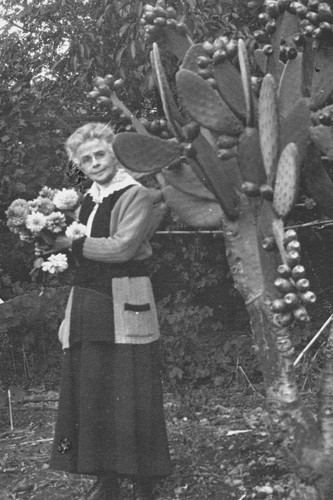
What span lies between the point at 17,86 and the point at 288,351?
321 cm

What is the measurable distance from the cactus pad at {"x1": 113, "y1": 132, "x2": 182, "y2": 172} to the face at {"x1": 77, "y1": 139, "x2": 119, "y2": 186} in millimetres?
280

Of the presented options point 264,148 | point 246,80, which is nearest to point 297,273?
point 264,148

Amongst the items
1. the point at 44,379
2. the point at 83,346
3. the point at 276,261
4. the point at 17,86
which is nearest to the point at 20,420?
the point at 44,379

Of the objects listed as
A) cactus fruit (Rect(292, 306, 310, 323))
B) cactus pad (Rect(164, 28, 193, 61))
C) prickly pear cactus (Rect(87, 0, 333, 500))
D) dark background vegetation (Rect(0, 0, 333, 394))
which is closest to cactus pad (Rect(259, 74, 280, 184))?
prickly pear cactus (Rect(87, 0, 333, 500))

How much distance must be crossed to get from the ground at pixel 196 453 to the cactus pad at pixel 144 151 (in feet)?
3.91

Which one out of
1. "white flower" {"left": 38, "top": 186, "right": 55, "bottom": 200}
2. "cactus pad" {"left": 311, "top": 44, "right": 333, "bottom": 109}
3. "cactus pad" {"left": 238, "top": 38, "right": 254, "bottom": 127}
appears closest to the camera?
"cactus pad" {"left": 238, "top": 38, "right": 254, "bottom": 127}

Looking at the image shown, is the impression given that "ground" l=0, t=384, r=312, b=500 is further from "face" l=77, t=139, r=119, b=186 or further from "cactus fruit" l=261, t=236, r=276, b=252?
"face" l=77, t=139, r=119, b=186

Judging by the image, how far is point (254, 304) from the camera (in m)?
2.85

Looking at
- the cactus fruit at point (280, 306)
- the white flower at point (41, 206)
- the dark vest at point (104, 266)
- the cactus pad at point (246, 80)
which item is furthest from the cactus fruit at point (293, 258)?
the white flower at point (41, 206)

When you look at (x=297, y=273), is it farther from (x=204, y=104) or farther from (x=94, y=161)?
(x=94, y=161)

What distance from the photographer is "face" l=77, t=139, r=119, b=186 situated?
120 inches

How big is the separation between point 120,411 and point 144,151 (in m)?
1.03

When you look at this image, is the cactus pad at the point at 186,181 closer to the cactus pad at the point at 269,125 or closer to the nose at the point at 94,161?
the nose at the point at 94,161

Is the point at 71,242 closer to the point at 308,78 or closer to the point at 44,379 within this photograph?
the point at 308,78
